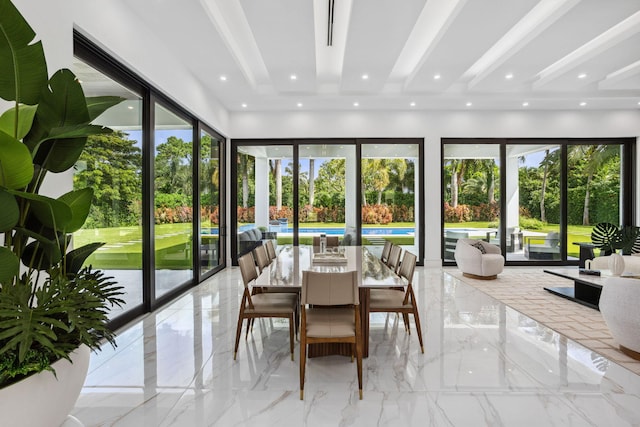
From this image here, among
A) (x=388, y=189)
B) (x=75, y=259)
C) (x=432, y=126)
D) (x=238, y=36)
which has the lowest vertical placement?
(x=75, y=259)

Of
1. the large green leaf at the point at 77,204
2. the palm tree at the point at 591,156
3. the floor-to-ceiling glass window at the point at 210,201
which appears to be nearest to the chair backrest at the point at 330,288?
the large green leaf at the point at 77,204

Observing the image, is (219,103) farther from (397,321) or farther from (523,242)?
(523,242)

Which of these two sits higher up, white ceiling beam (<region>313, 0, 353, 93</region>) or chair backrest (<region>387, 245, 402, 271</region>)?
white ceiling beam (<region>313, 0, 353, 93</region>)

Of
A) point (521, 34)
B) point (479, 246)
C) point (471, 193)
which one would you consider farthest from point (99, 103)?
point (471, 193)

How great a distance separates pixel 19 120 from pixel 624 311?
418 cm

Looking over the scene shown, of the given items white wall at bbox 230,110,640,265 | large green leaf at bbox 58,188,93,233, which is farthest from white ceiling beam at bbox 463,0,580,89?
large green leaf at bbox 58,188,93,233

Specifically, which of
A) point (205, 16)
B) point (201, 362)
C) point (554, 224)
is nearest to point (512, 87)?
point (554, 224)

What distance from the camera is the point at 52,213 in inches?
55.1

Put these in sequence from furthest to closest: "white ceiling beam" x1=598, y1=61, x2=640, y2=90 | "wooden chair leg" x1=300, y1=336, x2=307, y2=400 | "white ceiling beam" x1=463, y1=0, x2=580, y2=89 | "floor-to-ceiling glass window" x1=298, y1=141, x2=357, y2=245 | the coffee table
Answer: "floor-to-ceiling glass window" x1=298, y1=141, x2=357, y2=245 < "white ceiling beam" x1=598, y1=61, x2=640, y2=90 < the coffee table < "white ceiling beam" x1=463, y1=0, x2=580, y2=89 < "wooden chair leg" x1=300, y1=336, x2=307, y2=400

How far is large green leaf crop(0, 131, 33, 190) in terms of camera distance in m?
1.22

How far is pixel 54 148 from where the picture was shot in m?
1.64

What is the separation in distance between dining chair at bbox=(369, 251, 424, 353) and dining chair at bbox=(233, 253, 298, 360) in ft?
2.32

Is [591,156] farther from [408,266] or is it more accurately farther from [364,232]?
[408,266]

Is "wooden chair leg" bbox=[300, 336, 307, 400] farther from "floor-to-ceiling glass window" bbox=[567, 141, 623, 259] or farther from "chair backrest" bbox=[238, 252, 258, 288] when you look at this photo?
"floor-to-ceiling glass window" bbox=[567, 141, 623, 259]
